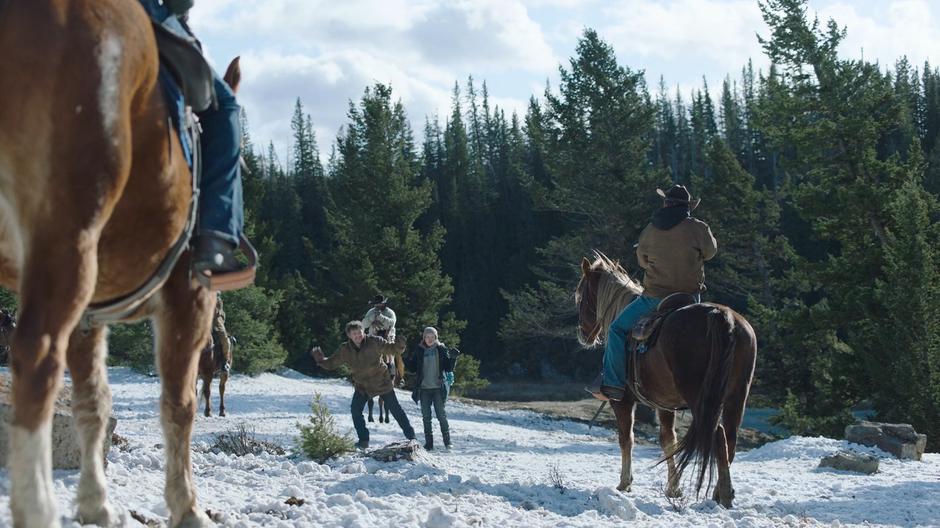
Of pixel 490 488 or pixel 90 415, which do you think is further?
pixel 490 488

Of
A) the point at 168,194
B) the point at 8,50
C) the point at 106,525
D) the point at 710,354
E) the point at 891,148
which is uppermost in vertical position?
the point at 891,148

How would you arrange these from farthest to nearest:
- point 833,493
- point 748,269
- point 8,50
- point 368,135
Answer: point 368,135, point 748,269, point 833,493, point 8,50

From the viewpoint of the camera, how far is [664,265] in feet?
28.6

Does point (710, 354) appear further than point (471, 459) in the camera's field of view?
No

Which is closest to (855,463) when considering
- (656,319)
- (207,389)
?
(656,319)

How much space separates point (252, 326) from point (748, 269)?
18970 mm

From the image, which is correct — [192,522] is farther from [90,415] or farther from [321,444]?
[321,444]

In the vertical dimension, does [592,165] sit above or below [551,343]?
above

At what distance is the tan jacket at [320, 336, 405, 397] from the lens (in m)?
13.6

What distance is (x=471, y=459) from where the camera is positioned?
13.0 m

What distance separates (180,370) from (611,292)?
7.51 metres

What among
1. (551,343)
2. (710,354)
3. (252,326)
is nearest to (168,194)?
(710,354)

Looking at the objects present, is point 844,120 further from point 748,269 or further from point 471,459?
point 471,459

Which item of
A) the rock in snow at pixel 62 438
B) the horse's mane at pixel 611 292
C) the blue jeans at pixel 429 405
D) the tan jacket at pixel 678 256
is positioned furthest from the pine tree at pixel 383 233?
the rock in snow at pixel 62 438
